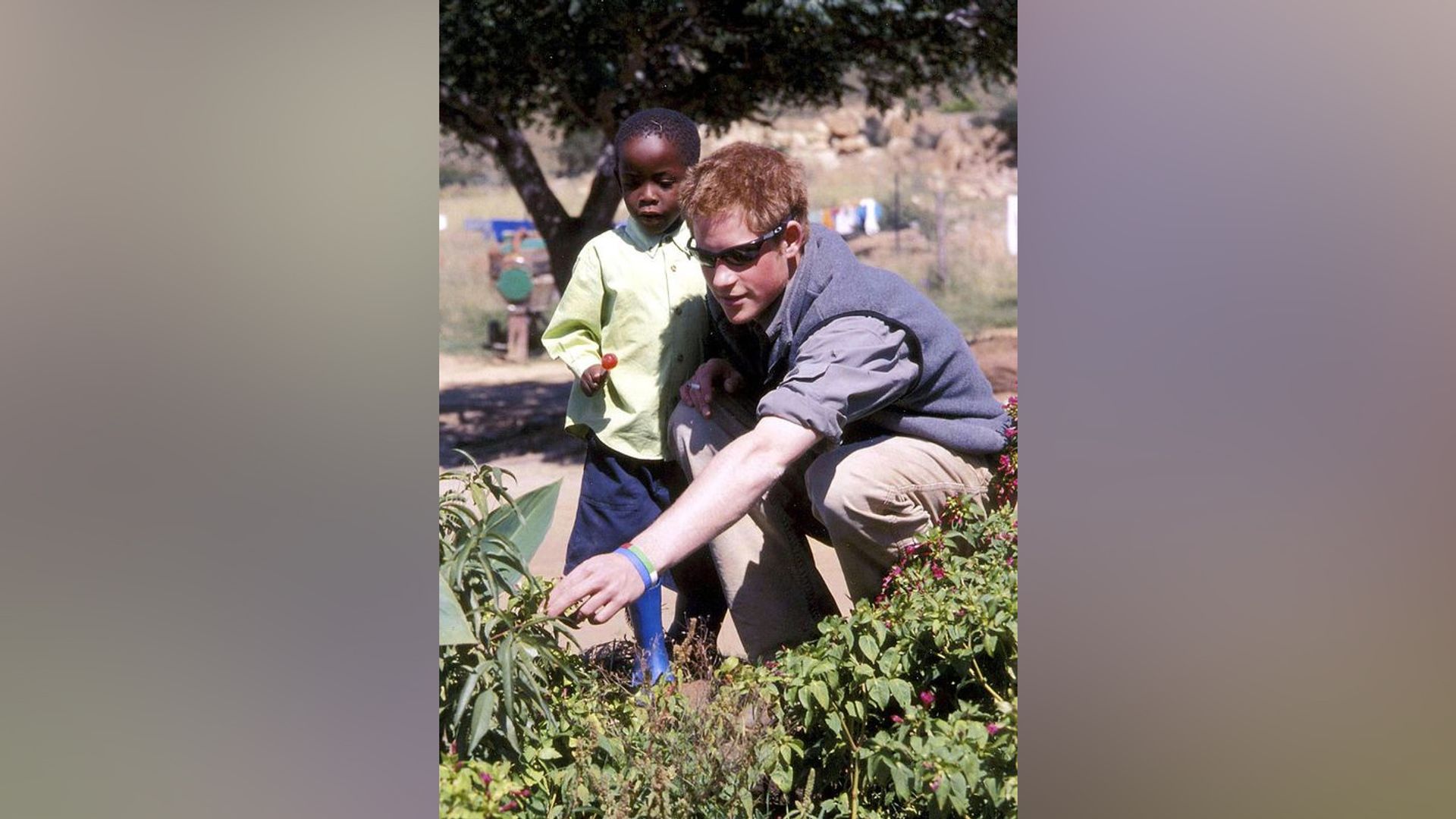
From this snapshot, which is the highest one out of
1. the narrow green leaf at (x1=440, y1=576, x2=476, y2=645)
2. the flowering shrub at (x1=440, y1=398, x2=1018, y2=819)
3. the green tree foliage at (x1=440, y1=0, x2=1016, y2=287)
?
the green tree foliage at (x1=440, y1=0, x2=1016, y2=287)

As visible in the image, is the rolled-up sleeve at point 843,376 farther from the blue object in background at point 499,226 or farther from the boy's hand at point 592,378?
the blue object in background at point 499,226

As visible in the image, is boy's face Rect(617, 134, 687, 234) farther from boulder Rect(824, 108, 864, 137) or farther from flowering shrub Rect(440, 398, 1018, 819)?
flowering shrub Rect(440, 398, 1018, 819)

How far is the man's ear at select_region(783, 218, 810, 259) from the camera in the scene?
347 cm

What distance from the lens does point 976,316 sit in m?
3.52

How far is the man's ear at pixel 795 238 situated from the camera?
3470 millimetres

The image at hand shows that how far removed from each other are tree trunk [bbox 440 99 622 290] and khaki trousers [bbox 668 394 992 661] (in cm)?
55

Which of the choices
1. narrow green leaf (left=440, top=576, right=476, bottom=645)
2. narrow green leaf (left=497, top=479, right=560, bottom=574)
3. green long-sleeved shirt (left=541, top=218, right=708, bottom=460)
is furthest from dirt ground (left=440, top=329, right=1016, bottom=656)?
narrow green leaf (left=440, top=576, right=476, bottom=645)

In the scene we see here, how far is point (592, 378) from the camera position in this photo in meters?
3.51

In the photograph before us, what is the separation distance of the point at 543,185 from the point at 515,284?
0.31 metres

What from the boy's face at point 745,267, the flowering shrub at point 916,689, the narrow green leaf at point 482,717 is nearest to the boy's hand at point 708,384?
the boy's face at point 745,267

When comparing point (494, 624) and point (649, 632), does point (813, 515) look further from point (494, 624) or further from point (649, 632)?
point (494, 624)

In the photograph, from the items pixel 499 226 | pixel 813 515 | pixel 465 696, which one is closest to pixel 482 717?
pixel 465 696

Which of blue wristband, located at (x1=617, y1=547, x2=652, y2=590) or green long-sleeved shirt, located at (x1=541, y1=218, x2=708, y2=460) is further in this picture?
green long-sleeved shirt, located at (x1=541, y1=218, x2=708, y2=460)
